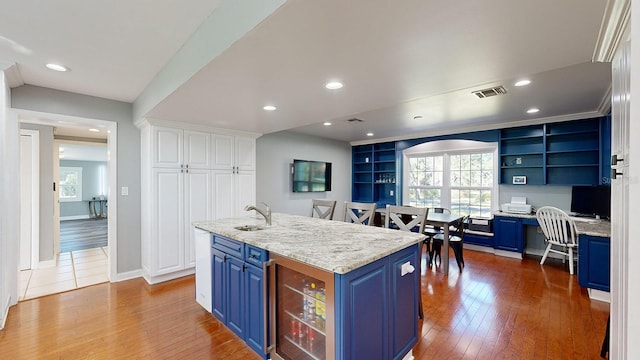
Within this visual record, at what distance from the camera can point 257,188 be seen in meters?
5.05

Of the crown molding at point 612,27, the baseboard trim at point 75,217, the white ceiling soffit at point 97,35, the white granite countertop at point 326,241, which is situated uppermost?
the white ceiling soffit at point 97,35

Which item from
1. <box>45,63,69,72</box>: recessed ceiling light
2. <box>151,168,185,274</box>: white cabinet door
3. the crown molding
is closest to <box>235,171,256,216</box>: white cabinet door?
<box>151,168,185,274</box>: white cabinet door

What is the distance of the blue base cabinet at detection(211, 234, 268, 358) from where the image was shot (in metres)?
1.93

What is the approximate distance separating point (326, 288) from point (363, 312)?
259 millimetres

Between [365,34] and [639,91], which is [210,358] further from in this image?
[639,91]

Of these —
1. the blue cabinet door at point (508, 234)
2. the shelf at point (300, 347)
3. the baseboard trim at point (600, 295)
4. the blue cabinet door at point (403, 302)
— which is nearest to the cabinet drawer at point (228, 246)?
the shelf at point (300, 347)

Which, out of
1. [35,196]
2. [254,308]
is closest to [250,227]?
[254,308]

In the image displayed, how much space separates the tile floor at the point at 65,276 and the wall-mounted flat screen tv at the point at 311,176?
133 inches

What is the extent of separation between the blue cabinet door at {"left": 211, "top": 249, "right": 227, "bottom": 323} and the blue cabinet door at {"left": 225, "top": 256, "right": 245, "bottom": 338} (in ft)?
0.25

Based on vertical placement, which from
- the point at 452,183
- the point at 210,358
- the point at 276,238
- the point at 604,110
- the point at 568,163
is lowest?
the point at 210,358

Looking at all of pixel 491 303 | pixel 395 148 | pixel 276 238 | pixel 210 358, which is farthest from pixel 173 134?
pixel 395 148

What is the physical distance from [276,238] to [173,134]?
8.06 feet

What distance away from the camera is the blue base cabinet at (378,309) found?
1.43 meters

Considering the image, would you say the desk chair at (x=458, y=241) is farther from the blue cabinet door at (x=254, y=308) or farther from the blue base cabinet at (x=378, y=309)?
the blue cabinet door at (x=254, y=308)
